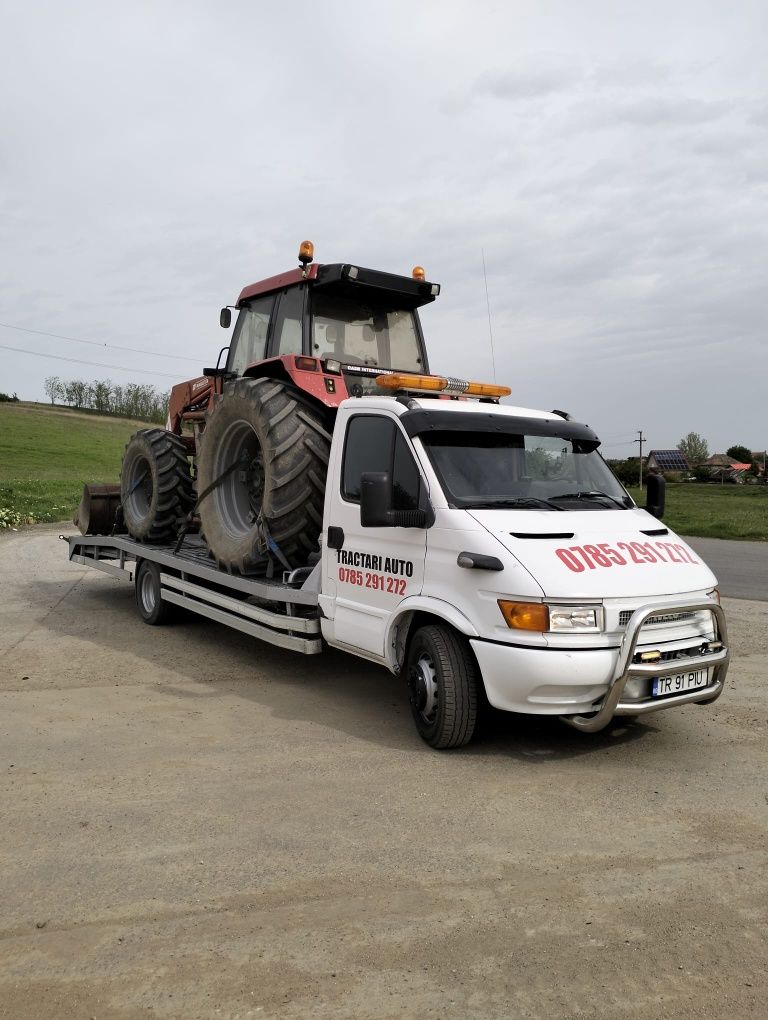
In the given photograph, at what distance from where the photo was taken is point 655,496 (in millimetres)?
6566

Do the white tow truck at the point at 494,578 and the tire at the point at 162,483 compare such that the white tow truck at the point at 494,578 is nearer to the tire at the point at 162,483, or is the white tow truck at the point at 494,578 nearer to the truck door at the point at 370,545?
the truck door at the point at 370,545

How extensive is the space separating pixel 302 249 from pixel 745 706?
5.40 m

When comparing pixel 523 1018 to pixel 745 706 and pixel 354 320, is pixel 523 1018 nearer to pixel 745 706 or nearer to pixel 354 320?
pixel 745 706

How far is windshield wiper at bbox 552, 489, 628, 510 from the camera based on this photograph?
556 centimetres

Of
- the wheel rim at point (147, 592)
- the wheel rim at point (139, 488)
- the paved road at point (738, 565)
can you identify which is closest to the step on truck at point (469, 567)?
the wheel rim at point (147, 592)

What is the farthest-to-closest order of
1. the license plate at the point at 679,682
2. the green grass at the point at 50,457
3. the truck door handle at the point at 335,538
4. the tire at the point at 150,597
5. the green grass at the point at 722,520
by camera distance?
the green grass at the point at 50,457, the green grass at the point at 722,520, the tire at the point at 150,597, the truck door handle at the point at 335,538, the license plate at the point at 679,682

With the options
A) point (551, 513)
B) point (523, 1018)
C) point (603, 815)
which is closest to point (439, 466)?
point (551, 513)

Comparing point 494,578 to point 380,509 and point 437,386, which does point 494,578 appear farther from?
point 437,386

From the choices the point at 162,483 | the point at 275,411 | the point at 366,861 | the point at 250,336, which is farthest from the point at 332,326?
the point at 366,861

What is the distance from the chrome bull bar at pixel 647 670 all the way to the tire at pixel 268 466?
9.00 ft

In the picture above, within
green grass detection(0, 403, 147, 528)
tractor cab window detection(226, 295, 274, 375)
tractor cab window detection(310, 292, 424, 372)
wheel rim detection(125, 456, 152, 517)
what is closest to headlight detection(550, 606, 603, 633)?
tractor cab window detection(310, 292, 424, 372)

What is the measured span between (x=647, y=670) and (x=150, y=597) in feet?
19.5

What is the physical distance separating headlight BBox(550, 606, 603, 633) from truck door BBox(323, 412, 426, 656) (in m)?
0.97

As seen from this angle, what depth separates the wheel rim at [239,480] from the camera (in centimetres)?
732
